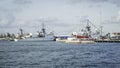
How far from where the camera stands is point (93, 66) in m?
60.0

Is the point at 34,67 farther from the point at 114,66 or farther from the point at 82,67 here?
the point at 114,66

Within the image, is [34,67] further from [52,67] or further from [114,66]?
[114,66]

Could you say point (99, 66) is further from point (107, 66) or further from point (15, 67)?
point (15, 67)

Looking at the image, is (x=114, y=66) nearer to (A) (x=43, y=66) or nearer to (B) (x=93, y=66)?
(B) (x=93, y=66)

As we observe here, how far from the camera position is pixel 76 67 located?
58719mm

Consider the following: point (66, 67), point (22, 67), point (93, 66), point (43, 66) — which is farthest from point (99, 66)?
point (22, 67)

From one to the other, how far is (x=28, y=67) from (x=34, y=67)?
1.08 metres

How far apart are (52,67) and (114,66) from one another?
1153 cm

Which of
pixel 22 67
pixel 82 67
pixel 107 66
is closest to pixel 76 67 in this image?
pixel 82 67

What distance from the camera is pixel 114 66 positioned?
59.6 metres

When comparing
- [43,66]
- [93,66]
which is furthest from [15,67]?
[93,66]

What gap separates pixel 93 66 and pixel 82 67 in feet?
7.94

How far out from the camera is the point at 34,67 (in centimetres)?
5806

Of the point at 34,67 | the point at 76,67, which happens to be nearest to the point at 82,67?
the point at 76,67
